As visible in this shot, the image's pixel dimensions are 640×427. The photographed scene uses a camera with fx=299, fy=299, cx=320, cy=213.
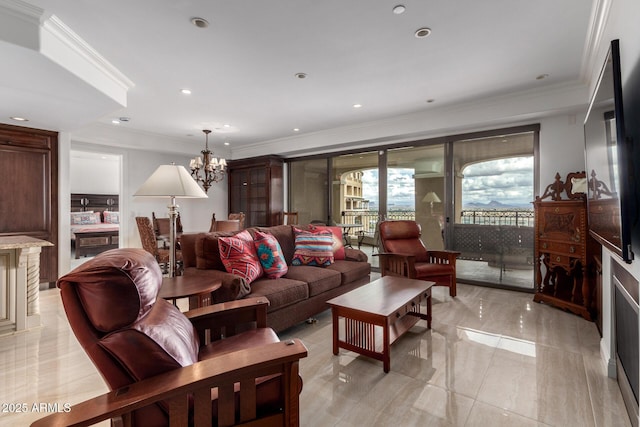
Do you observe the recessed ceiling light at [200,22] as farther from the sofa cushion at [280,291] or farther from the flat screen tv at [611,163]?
the flat screen tv at [611,163]

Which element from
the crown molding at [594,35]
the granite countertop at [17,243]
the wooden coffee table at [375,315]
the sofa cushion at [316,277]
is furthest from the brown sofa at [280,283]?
the crown molding at [594,35]

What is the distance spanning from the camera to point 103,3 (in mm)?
2047

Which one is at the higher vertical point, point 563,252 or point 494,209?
point 494,209

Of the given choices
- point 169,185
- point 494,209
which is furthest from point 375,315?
point 494,209

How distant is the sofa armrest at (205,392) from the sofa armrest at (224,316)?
0.55 meters

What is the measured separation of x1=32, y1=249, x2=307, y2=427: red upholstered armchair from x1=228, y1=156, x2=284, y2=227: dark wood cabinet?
17.0 feet

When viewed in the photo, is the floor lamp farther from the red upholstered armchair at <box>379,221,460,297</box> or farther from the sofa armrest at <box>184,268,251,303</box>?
the red upholstered armchair at <box>379,221,460,297</box>

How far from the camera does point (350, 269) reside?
3.34 metres

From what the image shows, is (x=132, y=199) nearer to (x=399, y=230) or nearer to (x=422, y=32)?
(x=399, y=230)

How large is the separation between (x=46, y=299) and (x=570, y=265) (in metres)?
6.26

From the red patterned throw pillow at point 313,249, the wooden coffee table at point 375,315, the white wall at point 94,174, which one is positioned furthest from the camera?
the white wall at point 94,174

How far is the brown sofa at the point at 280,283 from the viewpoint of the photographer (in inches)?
92.6

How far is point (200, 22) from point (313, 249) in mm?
2317

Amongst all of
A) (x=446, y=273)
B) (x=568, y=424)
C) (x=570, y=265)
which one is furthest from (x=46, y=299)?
(x=570, y=265)
